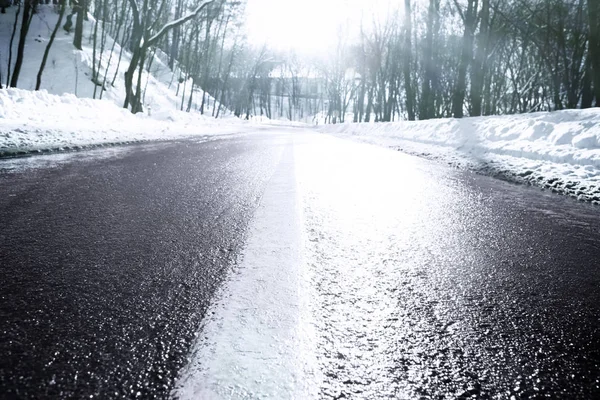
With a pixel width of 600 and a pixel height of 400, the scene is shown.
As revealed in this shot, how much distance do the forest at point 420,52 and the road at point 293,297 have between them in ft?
34.3

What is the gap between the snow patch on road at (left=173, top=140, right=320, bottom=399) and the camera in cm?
101

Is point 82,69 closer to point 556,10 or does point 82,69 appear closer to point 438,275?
point 556,10

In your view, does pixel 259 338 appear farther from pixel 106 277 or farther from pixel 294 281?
pixel 106 277

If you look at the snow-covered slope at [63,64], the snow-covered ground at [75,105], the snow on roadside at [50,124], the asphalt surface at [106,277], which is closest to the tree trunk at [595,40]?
the asphalt surface at [106,277]

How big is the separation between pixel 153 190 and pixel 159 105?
1346 inches

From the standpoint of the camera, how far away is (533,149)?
20.8ft

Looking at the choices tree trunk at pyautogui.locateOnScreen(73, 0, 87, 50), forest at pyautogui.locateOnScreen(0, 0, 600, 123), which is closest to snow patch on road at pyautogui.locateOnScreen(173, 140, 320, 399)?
forest at pyautogui.locateOnScreen(0, 0, 600, 123)

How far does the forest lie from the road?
1045 centimetres

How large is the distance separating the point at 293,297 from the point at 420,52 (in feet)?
122

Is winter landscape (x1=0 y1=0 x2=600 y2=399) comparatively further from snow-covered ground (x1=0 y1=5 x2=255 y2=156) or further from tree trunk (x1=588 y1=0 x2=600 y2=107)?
tree trunk (x1=588 y1=0 x2=600 y2=107)

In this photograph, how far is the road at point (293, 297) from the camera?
106cm

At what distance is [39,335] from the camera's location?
3.93 ft

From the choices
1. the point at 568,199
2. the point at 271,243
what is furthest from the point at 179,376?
the point at 568,199

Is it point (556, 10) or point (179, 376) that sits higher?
point (556, 10)
